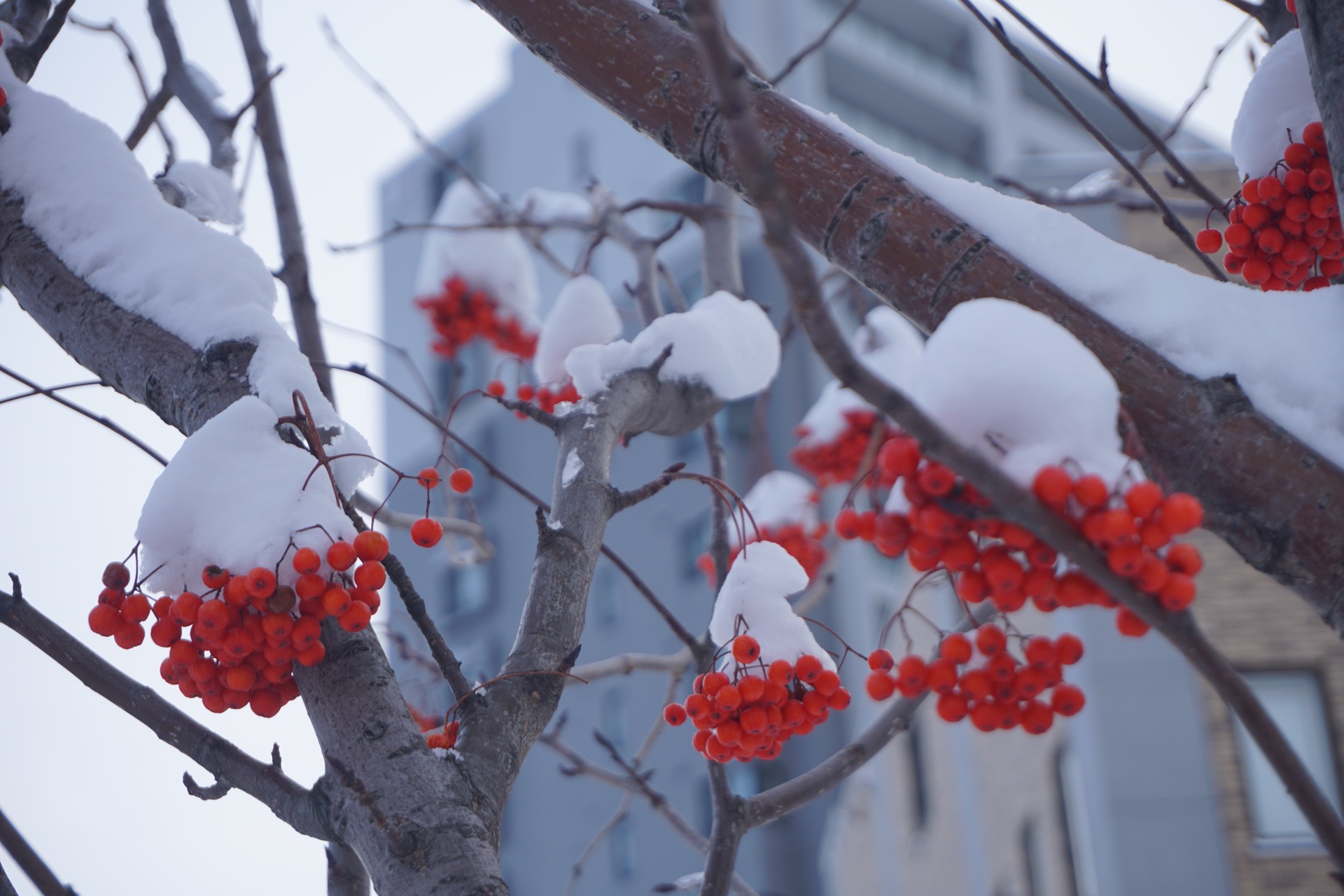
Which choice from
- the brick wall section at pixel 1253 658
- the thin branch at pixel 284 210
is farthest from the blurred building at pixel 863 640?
the thin branch at pixel 284 210

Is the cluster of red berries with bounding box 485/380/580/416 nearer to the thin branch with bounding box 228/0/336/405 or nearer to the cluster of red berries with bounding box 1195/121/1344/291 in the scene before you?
the thin branch with bounding box 228/0/336/405

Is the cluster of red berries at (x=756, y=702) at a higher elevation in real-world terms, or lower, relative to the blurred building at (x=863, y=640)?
lower

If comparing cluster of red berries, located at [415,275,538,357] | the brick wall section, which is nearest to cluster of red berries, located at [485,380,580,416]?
cluster of red berries, located at [415,275,538,357]

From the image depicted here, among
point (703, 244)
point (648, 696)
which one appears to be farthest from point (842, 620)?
point (703, 244)

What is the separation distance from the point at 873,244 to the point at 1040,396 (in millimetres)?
532

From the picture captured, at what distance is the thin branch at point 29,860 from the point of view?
148 cm

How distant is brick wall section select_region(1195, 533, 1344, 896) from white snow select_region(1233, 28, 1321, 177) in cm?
702

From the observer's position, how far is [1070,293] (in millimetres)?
1461

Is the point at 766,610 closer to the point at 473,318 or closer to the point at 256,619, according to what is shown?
the point at 256,619

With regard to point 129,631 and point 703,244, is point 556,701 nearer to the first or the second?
point 129,631

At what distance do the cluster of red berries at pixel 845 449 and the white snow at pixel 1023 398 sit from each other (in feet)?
10.4

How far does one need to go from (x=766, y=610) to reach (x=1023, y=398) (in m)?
0.95

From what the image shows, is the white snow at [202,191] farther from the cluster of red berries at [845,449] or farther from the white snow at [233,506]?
the cluster of red berries at [845,449]

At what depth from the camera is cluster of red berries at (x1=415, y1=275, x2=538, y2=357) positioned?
172 inches
